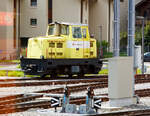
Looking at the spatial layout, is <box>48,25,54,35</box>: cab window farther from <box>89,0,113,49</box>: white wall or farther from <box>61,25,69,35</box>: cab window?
<box>89,0,113,49</box>: white wall

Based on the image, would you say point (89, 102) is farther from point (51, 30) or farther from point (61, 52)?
point (51, 30)

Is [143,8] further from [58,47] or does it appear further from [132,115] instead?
[132,115]

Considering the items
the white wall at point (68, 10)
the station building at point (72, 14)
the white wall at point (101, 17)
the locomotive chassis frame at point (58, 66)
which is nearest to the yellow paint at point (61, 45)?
the locomotive chassis frame at point (58, 66)

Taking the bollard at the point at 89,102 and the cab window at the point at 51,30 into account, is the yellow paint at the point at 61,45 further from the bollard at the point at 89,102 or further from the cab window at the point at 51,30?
the bollard at the point at 89,102

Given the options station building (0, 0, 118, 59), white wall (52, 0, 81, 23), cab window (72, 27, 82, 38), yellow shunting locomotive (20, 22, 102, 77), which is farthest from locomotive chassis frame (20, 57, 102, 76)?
white wall (52, 0, 81, 23)

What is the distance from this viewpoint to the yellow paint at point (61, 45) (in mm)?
20594

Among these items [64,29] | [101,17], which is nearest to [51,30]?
[64,29]

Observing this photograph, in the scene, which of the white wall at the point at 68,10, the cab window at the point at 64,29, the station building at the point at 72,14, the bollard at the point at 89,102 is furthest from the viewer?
the white wall at the point at 68,10

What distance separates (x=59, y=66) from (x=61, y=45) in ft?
3.43

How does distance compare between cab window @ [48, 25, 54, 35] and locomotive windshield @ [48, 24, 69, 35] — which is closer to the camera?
locomotive windshield @ [48, 24, 69, 35]

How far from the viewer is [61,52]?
68.9 ft

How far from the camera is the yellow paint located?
20.6m

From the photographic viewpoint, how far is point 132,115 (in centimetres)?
1008

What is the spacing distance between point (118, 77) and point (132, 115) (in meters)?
1.96
